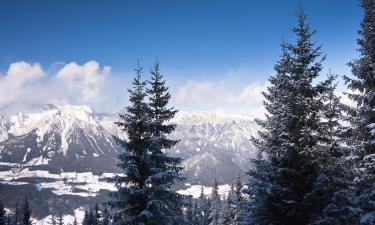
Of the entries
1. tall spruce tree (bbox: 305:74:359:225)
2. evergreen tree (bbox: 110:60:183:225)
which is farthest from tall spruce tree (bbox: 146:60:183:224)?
tall spruce tree (bbox: 305:74:359:225)

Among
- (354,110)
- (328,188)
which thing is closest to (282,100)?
(354,110)

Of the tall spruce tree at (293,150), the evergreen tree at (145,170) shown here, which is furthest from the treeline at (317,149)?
the evergreen tree at (145,170)

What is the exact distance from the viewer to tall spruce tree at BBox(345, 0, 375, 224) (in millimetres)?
19422

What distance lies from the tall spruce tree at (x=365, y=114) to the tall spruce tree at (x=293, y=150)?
1863 millimetres

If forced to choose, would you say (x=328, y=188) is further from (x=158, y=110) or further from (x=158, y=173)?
(x=158, y=110)

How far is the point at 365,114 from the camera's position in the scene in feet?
66.8

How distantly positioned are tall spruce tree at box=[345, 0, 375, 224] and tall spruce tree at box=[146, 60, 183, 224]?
10.6 m

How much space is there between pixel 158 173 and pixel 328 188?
955 cm

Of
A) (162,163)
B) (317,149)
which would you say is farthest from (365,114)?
(162,163)

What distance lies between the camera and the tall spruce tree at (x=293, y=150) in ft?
68.9

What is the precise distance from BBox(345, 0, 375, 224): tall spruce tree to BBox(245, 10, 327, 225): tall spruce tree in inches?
73.3

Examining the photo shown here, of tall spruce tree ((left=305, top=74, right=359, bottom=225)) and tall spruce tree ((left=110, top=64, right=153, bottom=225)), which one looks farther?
tall spruce tree ((left=110, top=64, right=153, bottom=225))

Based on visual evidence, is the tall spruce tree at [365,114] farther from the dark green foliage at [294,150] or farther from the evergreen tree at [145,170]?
the evergreen tree at [145,170]

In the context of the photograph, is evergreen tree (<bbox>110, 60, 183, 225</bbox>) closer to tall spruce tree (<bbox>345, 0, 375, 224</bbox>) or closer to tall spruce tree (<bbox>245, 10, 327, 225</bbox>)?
tall spruce tree (<bbox>245, 10, 327, 225</bbox>)
